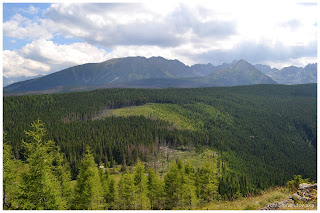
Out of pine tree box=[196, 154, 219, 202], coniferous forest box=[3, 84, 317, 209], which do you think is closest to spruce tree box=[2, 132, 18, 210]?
coniferous forest box=[3, 84, 317, 209]

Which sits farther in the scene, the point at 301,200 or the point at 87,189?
the point at 87,189

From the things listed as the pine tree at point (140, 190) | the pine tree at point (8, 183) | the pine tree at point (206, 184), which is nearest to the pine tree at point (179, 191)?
the pine tree at point (206, 184)

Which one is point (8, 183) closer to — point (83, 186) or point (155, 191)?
point (83, 186)

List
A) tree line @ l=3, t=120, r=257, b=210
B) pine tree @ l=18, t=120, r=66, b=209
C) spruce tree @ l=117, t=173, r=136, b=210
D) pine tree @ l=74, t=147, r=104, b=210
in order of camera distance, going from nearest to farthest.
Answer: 1. pine tree @ l=18, t=120, r=66, b=209
2. tree line @ l=3, t=120, r=257, b=210
3. pine tree @ l=74, t=147, r=104, b=210
4. spruce tree @ l=117, t=173, r=136, b=210

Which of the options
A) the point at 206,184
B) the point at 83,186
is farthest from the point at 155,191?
the point at 83,186

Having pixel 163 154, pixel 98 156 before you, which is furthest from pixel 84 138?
pixel 163 154

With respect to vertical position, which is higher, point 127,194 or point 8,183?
point 8,183

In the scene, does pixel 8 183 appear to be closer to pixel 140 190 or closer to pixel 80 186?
pixel 80 186

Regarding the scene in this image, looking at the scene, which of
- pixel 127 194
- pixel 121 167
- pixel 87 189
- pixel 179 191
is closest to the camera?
pixel 87 189

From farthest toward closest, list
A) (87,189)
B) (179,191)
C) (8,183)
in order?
(179,191)
(87,189)
(8,183)

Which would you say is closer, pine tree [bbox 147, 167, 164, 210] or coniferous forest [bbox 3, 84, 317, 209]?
coniferous forest [bbox 3, 84, 317, 209]

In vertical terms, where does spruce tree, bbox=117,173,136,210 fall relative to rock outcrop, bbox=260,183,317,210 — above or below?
below

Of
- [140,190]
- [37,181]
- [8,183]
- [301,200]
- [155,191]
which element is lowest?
[155,191]

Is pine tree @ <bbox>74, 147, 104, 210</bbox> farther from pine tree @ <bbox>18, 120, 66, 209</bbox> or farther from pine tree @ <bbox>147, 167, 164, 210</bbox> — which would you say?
pine tree @ <bbox>18, 120, 66, 209</bbox>
